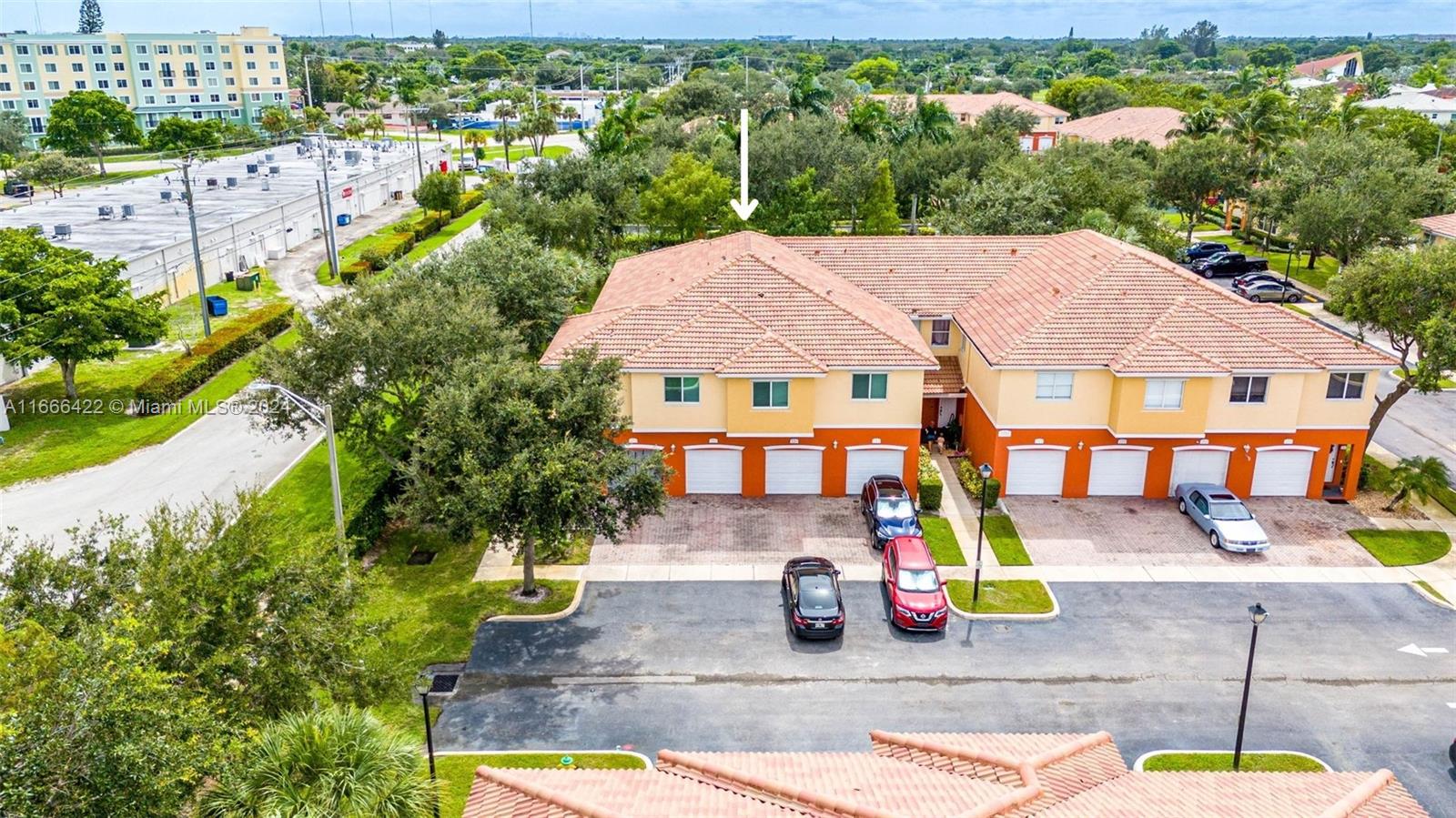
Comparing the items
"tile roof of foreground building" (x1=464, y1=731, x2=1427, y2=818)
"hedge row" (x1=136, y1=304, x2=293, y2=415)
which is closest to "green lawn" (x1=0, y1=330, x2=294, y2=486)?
"hedge row" (x1=136, y1=304, x2=293, y2=415)

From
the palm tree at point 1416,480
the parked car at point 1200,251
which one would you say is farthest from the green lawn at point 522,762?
the parked car at point 1200,251

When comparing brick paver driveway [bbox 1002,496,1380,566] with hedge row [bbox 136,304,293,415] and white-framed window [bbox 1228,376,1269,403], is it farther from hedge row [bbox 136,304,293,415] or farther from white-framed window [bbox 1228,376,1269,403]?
hedge row [bbox 136,304,293,415]

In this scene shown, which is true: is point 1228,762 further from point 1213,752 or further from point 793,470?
point 793,470

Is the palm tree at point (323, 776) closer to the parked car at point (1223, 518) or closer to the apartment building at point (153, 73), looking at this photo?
the parked car at point (1223, 518)

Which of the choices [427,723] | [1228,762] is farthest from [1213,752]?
[427,723]

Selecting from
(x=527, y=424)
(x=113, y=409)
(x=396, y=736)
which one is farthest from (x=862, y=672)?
(x=113, y=409)

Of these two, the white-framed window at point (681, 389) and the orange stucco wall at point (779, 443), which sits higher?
the white-framed window at point (681, 389)
